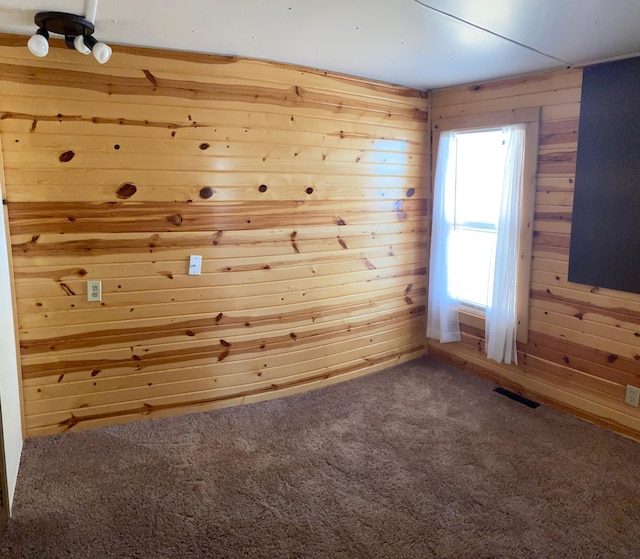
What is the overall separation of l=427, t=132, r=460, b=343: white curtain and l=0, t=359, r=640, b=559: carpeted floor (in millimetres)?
700

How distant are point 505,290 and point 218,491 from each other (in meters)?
2.18

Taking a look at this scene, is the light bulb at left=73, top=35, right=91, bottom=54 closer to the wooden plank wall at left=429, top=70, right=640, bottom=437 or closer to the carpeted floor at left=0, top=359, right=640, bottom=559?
the carpeted floor at left=0, top=359, right=640, bottom=559

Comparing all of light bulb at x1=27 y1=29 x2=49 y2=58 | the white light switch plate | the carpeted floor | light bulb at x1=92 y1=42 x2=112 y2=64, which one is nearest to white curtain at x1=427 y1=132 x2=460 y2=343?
the carpeted floor

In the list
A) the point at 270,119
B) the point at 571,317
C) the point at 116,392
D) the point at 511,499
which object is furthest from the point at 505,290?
the point at 116,392

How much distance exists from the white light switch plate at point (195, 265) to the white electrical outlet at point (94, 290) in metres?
0.50

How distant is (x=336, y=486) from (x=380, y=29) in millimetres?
2189

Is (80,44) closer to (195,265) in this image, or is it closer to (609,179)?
(195,265)

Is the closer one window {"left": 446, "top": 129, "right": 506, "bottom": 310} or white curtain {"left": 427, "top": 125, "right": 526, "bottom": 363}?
white curtain {"left": 427, "top": 125, "right": 526, "bottom": 363}

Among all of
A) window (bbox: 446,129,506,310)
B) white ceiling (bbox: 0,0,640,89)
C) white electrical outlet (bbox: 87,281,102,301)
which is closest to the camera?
white ceiling (bbox: 0,0,640,89)

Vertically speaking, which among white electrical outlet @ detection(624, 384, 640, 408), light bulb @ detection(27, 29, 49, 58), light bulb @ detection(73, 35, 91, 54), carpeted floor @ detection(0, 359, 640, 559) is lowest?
carpeted floor @ detection(0, 359, 640, 559)

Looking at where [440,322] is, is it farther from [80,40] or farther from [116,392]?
[80,40]

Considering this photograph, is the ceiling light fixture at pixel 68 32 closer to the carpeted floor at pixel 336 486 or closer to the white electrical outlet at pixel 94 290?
the white electrical outlet at pixel 94 290

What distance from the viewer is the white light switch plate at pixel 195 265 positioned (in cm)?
278

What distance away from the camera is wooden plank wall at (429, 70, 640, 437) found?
2.71 meters
